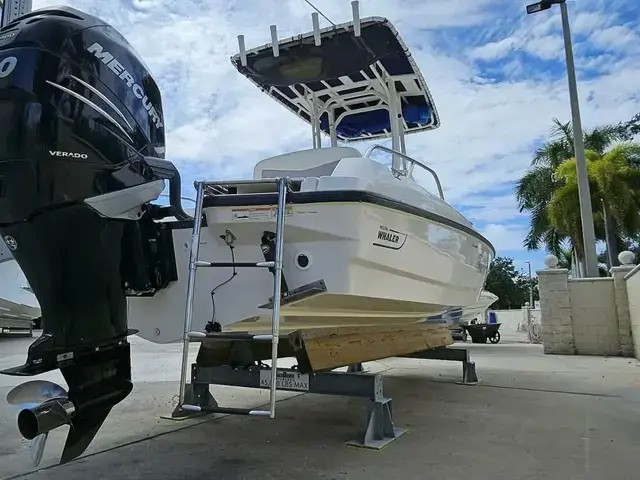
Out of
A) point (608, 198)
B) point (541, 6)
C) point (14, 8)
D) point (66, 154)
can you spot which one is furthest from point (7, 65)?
point (608, 198)

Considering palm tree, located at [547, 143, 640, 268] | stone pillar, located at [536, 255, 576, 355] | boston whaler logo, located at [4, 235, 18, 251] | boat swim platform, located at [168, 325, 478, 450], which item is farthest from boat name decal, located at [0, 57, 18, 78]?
palm tree, located at [547, 143, 640, 268]

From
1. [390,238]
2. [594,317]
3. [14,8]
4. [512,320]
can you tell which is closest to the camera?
[390,238]

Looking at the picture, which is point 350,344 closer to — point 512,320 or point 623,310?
point 623,310

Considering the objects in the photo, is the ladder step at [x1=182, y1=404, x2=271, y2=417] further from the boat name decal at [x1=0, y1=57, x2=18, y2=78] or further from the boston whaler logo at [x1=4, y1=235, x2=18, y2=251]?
the boat name decal at [x1=0, y1=57, x2=18, y2=78]

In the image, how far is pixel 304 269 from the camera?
2609 mm

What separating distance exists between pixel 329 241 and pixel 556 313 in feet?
24.4

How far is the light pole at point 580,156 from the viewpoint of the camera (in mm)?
9906

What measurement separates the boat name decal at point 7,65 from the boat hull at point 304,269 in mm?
1003

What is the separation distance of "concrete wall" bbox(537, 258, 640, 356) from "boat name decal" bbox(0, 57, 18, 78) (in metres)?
8.59

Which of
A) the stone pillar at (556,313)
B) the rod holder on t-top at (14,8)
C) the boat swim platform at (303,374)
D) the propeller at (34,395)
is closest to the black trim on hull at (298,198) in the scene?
the boat swim platform at (303,374)

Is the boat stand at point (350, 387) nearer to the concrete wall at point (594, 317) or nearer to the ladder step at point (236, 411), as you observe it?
the ladder step at point (236, 411)

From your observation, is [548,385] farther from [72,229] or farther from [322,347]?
[72,229]

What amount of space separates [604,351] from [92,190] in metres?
8.48

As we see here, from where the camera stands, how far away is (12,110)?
2.16 m
